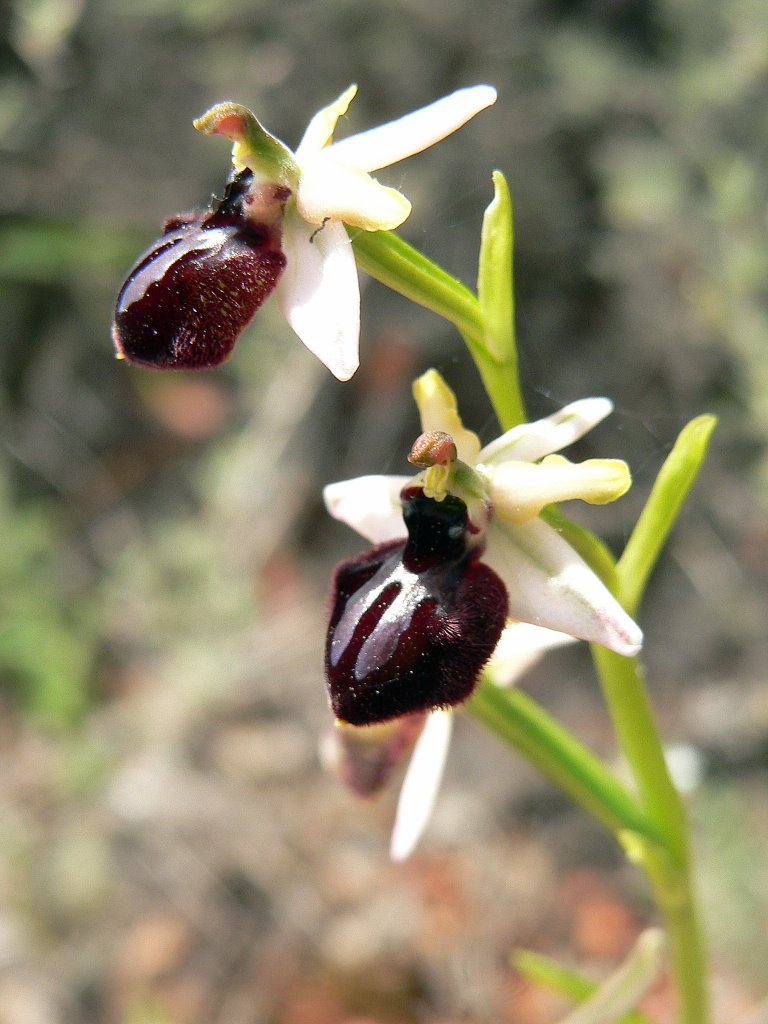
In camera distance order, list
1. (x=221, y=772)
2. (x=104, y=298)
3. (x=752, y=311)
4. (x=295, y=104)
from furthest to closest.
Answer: (x=104, y=298), (x=295, y=104), (x=221, y=772), (x=752, y=311)

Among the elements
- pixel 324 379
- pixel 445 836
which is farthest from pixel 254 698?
pixel 324 379

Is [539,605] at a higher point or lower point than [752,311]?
higher

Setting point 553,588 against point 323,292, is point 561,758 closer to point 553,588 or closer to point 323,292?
point 553,588

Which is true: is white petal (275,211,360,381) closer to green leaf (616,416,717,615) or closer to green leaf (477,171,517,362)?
green leaf (477,171,517,362)

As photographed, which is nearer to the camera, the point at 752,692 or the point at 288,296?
the point at 288,296

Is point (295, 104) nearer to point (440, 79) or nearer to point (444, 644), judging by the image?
point (440, 79)

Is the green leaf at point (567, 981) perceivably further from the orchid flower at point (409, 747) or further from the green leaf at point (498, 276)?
the green leaf at point (498, 276)

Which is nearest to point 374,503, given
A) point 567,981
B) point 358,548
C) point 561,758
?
point 561,758
